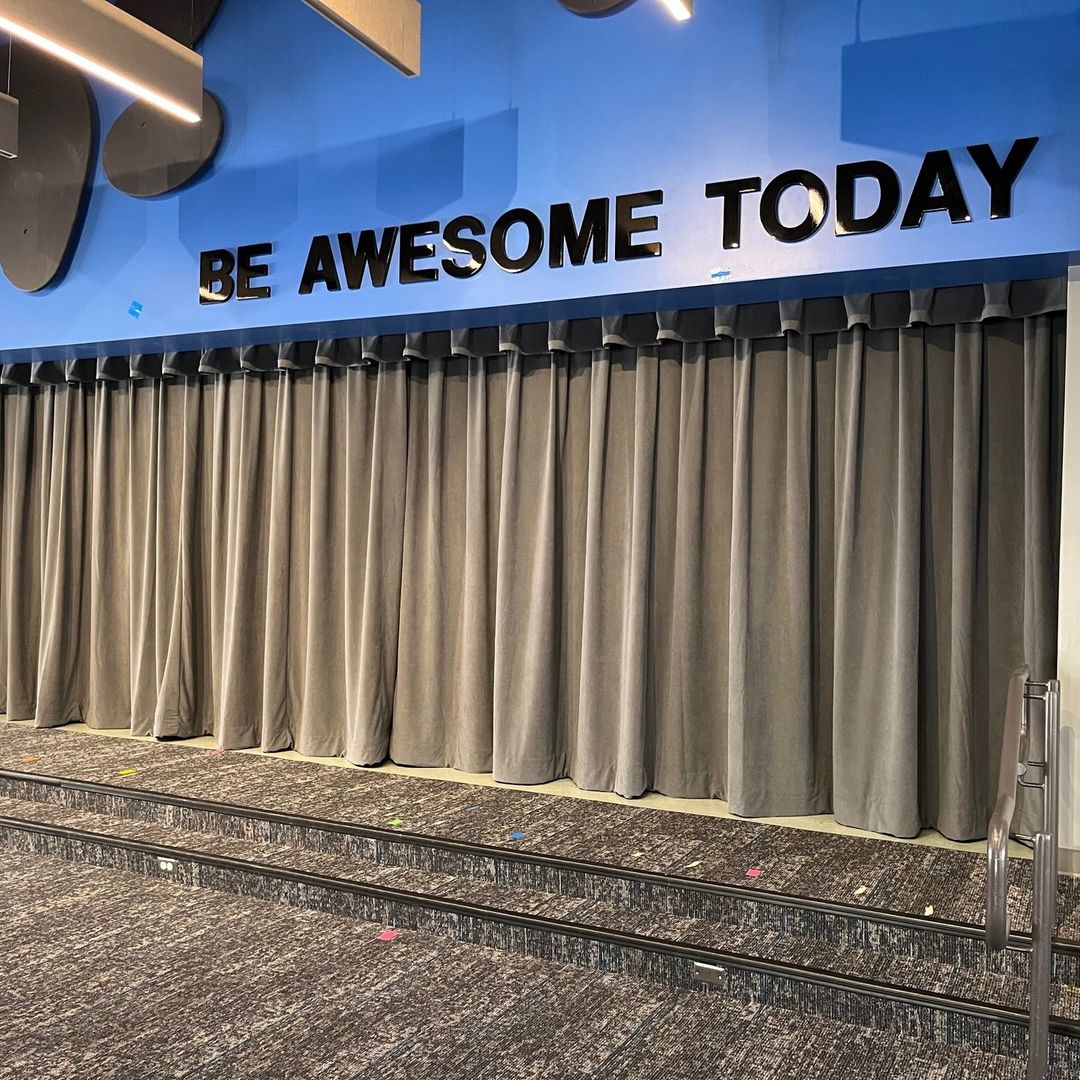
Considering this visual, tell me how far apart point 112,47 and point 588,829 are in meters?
3.06

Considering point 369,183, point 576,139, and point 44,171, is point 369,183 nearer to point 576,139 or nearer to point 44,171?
point 576,139

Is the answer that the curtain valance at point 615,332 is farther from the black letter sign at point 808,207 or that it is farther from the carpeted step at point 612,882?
the carpeted step at point 612,882

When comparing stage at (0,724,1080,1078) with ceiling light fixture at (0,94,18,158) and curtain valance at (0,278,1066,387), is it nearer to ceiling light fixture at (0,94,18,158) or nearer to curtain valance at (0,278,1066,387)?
curtain valance at (0,278,1066,387)

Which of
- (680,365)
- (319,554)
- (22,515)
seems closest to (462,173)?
(680,365)

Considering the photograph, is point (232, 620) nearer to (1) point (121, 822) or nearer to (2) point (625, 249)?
(1) point (121, 822)

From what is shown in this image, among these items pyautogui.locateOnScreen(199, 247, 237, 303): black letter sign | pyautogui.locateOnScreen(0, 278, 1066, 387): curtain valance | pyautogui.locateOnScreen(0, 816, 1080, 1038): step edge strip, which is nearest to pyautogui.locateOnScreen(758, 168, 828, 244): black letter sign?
pyautogui.locateOnScreen(0, 278, 1066, 387): curtain valance

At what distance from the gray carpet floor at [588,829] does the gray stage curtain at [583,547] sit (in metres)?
0.30

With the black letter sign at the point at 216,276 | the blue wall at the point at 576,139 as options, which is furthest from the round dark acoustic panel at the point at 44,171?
the black letter sign at the point at 216,276

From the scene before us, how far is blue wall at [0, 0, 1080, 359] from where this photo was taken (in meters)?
3.32

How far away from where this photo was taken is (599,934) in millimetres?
3021

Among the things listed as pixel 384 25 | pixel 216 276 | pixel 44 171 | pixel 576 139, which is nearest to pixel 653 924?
pixel 576 139

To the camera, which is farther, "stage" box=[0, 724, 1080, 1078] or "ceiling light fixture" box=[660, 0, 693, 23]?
"ceiling light fixture" box=[660, 0, 693, 23]

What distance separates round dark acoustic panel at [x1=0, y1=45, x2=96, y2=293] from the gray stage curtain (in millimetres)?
687

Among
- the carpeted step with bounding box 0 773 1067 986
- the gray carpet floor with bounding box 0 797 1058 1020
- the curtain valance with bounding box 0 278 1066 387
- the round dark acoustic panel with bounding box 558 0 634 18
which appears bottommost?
the gray carpet floor with bounding box 0 797 1058 1020
